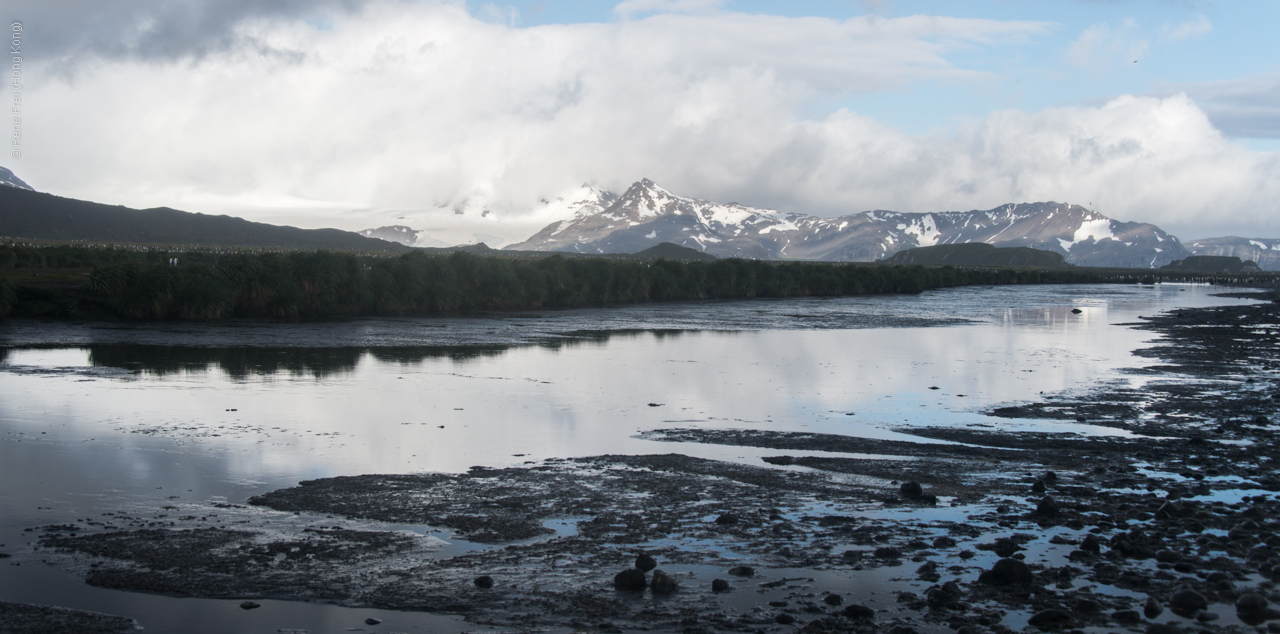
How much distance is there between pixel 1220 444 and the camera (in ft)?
52.9

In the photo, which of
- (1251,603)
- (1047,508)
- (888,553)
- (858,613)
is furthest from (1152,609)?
(1047,508)

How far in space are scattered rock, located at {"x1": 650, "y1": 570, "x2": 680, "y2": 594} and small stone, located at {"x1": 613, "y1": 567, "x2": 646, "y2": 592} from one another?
64mm

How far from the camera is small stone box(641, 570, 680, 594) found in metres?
8.80

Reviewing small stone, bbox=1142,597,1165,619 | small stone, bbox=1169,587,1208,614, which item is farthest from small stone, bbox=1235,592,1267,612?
small stone, bbox=1142,597,1165,619

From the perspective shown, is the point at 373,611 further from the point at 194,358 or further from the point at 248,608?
the point at 194,358

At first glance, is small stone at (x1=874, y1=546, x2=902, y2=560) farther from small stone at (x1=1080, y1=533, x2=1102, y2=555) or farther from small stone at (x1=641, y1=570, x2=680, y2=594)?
small stone at (x1=641, y1=570, x2=680, y2=594)

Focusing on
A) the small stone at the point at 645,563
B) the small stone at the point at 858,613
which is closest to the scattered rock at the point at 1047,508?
the small stone at the point at 858,613

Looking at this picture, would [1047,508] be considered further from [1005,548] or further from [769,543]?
[769,543]

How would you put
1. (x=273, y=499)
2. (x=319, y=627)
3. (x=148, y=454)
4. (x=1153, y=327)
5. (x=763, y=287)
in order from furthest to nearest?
(x=763, y=287) < (x=1153, y=327) < (x=148, y=454) < (x=273, y=499) < (x=319, y=627)

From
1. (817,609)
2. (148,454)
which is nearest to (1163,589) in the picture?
(817,609)

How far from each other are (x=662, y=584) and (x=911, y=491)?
5.15m

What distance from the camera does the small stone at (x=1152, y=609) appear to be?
27.1 ft

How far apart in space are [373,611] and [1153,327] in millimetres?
50642

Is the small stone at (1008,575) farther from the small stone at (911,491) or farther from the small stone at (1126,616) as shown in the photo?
the small stone at (911,491)
